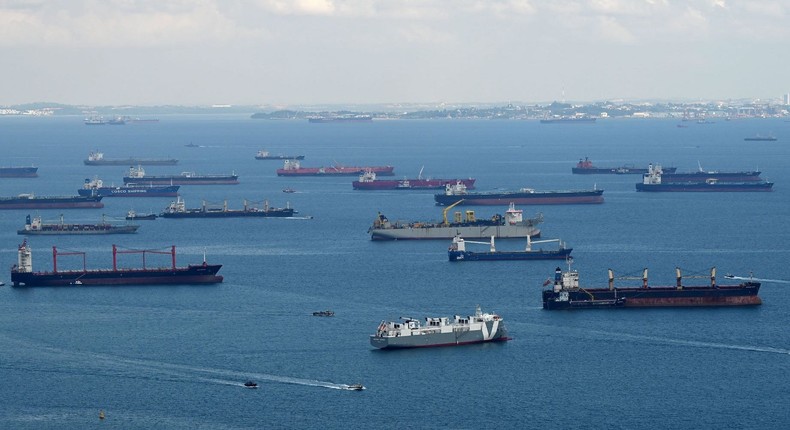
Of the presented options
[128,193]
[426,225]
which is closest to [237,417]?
[426,225]

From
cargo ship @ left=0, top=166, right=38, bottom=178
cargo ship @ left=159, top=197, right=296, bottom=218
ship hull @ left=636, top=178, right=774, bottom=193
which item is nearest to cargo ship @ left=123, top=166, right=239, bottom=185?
cargo ship @ left=0, top=166, right=38, bottom=178

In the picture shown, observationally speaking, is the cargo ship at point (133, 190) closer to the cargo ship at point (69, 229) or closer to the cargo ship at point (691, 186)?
the cargo ship at point (69, 229)

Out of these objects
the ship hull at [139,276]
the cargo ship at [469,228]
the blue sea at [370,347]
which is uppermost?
the cargo ship at [469,228]

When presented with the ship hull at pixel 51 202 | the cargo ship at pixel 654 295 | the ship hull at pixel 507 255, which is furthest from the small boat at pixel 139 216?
the cargo ship at pixel 654 295

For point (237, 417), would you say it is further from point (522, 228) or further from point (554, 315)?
point (522, 228)

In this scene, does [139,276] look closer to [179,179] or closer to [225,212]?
[225,212]

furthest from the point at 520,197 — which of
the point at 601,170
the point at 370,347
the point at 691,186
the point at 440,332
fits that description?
the point at 370,347

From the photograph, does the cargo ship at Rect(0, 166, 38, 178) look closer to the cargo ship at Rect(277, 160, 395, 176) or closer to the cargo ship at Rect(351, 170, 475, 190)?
the cargo ship at Rect(277, 160, 395, 176)
